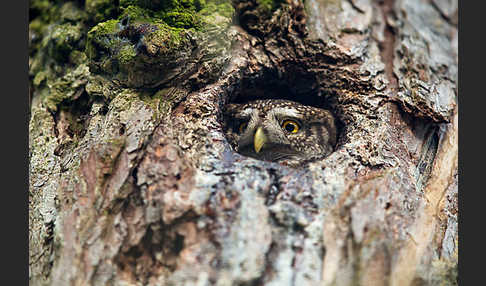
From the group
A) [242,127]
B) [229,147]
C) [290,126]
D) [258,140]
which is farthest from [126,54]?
[290,126]

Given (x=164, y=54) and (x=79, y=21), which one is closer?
(x=164, y=54)

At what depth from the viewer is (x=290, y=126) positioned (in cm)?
411

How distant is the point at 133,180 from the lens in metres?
2.96

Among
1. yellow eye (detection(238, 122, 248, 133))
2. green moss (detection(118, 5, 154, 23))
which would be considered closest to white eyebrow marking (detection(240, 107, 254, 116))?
yellow eye (detection(238, 122, 248, 133))

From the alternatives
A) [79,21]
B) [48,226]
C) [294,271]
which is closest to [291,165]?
[294,271]

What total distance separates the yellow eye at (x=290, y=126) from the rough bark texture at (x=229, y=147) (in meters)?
0.32

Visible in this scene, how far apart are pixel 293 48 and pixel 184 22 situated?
2.98 ft

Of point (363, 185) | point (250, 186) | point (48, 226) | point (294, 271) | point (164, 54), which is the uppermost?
point (164, 54)

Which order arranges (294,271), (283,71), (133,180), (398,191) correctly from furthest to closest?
(283,71), (398,191), (133,180), (294,271)

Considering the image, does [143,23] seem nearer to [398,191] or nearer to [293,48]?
[293,48]

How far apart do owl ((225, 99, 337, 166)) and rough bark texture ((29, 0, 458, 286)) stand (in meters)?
0.17

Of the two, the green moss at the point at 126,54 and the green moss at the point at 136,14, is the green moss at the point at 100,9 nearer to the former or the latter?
the green moss at the point at 136,14

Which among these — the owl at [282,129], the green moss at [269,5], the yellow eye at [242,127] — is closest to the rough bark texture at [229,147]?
the green moss at [269,5]

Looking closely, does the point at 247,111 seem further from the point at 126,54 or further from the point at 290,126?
the point at 126,54
